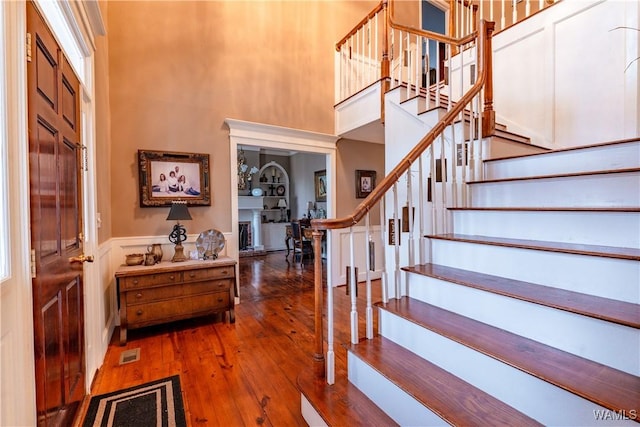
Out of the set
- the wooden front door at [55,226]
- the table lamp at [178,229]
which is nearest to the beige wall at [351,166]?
the table lamp at [178,229]

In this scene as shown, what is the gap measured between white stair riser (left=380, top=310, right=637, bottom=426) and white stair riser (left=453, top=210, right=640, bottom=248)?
0.91 metres

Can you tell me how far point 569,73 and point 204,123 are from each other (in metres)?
3.96

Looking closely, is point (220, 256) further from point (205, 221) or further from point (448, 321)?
point (448, 321)

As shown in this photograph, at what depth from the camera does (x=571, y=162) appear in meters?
2.06

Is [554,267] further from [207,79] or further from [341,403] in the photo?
[207,79]

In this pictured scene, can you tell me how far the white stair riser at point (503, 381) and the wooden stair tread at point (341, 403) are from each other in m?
0.37

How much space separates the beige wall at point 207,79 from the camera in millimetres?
3111

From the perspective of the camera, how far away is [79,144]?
191 centimetres

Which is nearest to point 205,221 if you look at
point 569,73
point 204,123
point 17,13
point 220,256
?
point 220,256

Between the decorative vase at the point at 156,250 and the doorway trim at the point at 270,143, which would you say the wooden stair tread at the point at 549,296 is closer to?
the doorway trim at the point at 270,143

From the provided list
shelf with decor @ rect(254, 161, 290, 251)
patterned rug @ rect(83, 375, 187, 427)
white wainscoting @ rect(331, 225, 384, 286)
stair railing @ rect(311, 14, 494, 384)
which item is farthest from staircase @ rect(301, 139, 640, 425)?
shelf with decor @ rect(254, 161, 290, 251)

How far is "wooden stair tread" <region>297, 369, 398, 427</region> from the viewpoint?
4.52 ft

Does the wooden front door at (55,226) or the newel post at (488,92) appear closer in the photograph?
the wooden front door at (55,226)

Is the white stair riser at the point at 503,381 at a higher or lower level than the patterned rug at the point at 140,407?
higher
